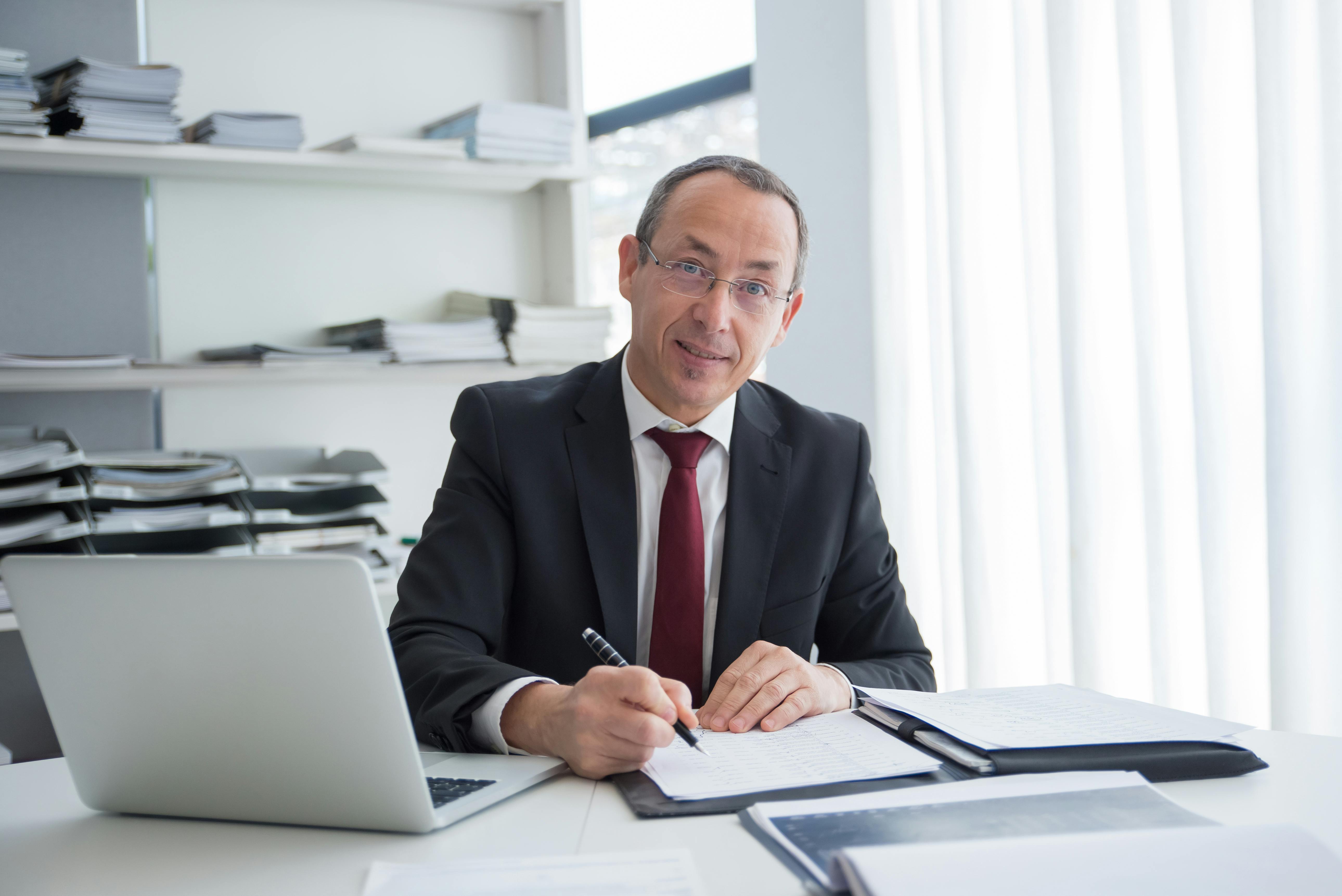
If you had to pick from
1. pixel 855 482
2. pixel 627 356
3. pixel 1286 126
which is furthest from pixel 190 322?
pixel 1286 126

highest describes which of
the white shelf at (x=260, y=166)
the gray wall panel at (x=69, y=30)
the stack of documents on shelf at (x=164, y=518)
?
the gray wall panel at (x=69, y=30)

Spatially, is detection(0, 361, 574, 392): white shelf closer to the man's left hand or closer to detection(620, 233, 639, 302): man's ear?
detection(620, 233, 639, 302): man's ear

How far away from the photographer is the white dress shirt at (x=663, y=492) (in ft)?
5.04

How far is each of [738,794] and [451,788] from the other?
10.6 inches

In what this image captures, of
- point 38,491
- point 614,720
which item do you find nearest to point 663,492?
point 614,720

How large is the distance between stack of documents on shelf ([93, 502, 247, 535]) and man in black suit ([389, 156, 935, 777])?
0.94m

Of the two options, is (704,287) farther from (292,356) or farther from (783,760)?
(292,356)

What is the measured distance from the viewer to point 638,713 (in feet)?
3.16

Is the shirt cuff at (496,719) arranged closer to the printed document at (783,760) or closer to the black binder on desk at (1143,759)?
the printed document at (783,760)

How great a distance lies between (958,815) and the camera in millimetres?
851

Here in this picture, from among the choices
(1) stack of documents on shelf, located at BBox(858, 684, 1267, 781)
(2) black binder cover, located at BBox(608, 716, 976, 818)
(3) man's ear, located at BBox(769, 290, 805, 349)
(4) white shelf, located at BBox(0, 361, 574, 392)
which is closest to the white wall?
(4) white shelf, located at BBox(0, 361, 574, 392)

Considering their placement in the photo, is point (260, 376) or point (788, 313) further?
point (260, 376)

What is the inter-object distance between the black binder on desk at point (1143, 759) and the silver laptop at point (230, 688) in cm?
49

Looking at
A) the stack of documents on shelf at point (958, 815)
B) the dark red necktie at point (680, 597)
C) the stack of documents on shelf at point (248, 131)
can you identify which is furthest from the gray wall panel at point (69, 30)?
the stack of documents on shelf at point (958, 815)
